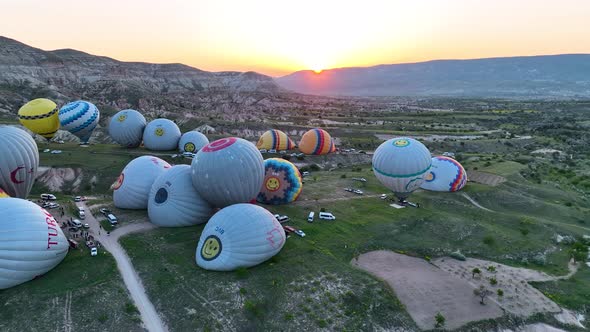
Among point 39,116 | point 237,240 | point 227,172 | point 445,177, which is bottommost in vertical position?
point 445,177

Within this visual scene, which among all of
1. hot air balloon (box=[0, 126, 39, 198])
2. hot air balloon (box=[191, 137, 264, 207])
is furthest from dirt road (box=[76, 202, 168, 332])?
hot air balloon (box=[191, 137, 264, 207])

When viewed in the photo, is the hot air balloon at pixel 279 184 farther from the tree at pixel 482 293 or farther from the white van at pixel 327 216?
Result: the tree at pixel 482 293

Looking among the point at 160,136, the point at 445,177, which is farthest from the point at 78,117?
the point at 445,177

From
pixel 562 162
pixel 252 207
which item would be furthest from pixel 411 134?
pixel 252 207

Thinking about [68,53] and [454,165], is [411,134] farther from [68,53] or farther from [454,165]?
[68,53]

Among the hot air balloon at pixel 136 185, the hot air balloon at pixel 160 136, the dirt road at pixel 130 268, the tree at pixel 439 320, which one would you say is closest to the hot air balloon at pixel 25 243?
the dirt road at pixel 130 268

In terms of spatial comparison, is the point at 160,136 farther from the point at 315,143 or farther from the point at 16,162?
the point at 16,162

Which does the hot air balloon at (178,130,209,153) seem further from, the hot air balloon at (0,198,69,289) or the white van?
the hot air balloon at (0,198,69,289)
